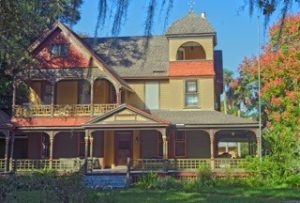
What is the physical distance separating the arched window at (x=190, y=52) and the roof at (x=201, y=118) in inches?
155

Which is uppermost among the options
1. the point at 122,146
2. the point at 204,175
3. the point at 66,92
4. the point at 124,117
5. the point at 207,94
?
the point at 66,92

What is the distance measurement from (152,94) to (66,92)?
5.49 m

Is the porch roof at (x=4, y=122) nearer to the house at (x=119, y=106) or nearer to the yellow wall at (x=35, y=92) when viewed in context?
the house at (x=119, y=106)

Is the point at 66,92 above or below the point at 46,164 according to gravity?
above

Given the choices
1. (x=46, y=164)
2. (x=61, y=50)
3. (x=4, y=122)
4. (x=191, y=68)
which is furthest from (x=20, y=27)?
(x=191, y=68)

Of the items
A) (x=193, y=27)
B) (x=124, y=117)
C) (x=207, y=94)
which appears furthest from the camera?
(x=193, y=27)

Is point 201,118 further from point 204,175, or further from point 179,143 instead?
point 204,175

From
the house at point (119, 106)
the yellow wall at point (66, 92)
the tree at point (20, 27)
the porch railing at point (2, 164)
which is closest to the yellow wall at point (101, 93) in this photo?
the house at point (119, 106)

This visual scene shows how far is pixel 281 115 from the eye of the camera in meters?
31.6

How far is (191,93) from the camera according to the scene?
2989cm

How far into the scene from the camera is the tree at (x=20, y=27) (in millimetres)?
4262

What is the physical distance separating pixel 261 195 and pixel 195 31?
14.2m

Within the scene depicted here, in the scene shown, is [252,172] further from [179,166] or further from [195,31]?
[195,31]

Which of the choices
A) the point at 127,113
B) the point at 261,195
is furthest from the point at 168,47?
the point at 261,195
